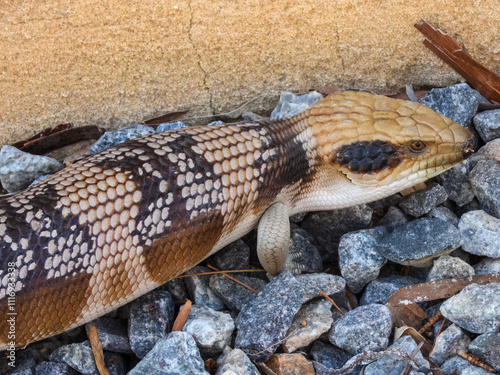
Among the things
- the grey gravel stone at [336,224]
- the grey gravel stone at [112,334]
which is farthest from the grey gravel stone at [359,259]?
the grey gravel stone at [112,334]

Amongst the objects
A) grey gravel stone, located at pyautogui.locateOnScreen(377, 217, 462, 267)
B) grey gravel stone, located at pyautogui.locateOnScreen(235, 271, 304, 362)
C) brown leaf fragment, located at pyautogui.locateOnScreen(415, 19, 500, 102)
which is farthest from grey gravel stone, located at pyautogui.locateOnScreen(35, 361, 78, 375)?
brown leaf fragment, located at pyautogui.locateOnScreen(415, 19, 500, 102)

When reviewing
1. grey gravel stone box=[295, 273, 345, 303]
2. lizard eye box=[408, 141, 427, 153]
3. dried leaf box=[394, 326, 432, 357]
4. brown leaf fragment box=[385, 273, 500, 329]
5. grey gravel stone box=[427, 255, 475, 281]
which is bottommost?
dried leaf box=[394, 326, 432, 357]

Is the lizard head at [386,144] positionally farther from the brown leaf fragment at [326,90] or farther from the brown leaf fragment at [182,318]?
the brown leaf fragment at [182,318]

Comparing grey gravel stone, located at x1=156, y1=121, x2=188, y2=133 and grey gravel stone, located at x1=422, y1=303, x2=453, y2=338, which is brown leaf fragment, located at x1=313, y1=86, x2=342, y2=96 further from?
grey gravel stone, located at x1=422, y1=303, x2=453, y2=338

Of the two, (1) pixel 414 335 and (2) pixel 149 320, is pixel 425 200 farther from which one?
(2) pixel 149 320

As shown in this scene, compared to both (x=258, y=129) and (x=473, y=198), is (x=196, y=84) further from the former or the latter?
(x=473, y=198)

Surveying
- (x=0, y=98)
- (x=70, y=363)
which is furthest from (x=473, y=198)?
(x=0, y=98)
